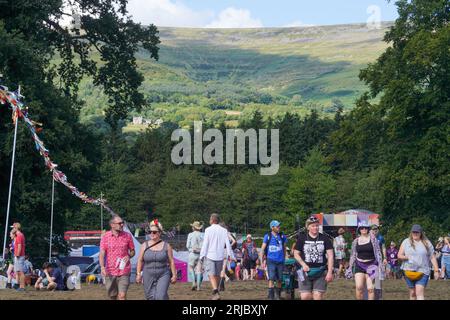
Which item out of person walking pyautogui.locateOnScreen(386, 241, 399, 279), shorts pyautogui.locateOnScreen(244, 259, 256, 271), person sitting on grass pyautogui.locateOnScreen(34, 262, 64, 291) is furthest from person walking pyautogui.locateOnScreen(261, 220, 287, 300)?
person walking pyautogui.locateOnScreen(386, 241, 399, 279)

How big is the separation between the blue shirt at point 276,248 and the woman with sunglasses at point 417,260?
356cm

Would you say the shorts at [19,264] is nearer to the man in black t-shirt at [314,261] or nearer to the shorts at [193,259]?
the shorts at [193,259]

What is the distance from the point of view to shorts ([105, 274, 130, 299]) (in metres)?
17.4

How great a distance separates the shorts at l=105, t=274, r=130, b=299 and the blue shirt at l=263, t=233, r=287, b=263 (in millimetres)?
4572

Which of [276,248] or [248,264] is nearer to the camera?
[276,248]

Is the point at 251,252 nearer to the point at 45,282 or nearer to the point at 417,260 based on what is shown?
the point at 45,282

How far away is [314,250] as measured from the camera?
55.4 feet

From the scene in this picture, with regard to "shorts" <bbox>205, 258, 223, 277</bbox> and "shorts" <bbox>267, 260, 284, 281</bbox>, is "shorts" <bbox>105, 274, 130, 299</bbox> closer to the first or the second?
"shorts" <bbox>267, 260, 284, 281</bbox>

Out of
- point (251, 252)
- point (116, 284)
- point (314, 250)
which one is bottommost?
point (251, 252)

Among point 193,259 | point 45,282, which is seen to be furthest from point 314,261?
point 45,282

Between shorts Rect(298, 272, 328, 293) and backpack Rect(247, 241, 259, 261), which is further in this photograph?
backpack Rect(247, 241, 259, 261)

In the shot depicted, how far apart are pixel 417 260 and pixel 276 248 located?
3.92 meters

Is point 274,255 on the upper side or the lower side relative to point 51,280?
upper
